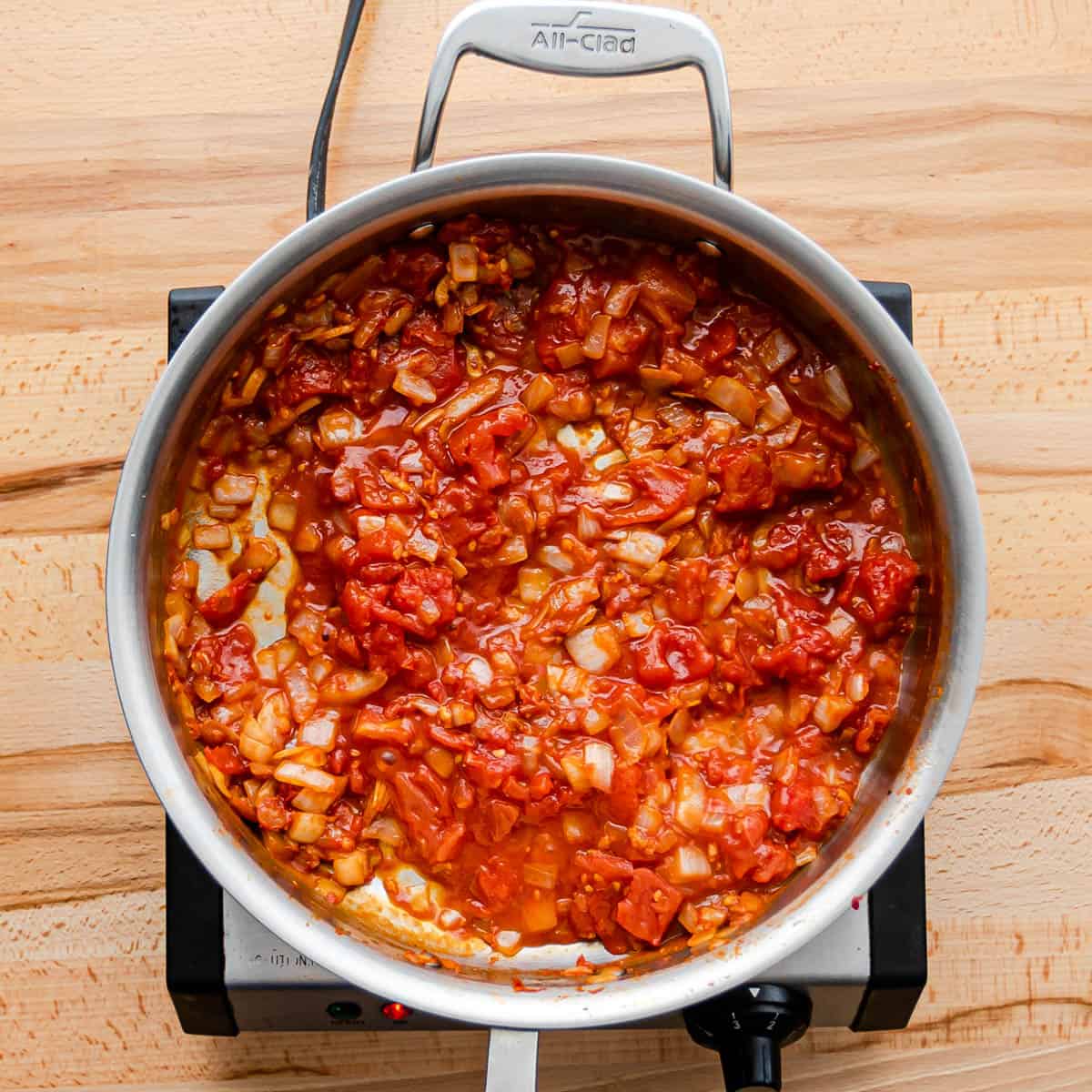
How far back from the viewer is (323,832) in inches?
68.4

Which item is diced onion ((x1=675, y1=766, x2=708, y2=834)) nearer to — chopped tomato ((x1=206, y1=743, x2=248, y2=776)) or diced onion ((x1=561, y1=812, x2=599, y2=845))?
diced onion ((x1=561, y1=812, x2=599, y2=845))

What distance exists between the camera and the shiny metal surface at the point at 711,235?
5.05 ft

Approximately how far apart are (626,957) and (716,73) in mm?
1205

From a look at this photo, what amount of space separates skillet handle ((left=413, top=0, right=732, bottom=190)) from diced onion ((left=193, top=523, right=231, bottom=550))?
0.65 m

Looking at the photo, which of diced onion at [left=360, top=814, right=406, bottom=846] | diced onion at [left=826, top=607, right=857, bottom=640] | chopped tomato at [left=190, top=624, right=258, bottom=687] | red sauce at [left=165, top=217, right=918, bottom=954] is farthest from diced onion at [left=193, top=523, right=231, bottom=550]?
diced onion at [left=826, top=607, right=857, bottom=640]

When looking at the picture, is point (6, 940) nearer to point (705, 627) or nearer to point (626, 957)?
point (626, 957)

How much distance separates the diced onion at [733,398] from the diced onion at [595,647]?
36 cm

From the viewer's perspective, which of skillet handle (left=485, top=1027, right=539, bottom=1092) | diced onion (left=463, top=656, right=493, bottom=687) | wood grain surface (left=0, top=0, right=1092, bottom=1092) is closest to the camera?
skillet handle (left=485, top=1027, right=539, bottom=1092)

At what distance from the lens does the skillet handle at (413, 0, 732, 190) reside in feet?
5.03

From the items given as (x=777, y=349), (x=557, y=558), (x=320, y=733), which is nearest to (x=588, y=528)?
(x=557, y=558)

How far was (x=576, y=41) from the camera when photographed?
1.54m

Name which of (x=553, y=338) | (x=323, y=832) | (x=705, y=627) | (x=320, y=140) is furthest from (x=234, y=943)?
(x=320, y=140)

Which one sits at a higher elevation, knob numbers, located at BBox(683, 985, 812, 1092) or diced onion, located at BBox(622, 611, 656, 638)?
diced onion, located at BBox(622, 611, 656, 638)

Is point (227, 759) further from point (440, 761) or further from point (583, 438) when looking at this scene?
point (583, 438)
